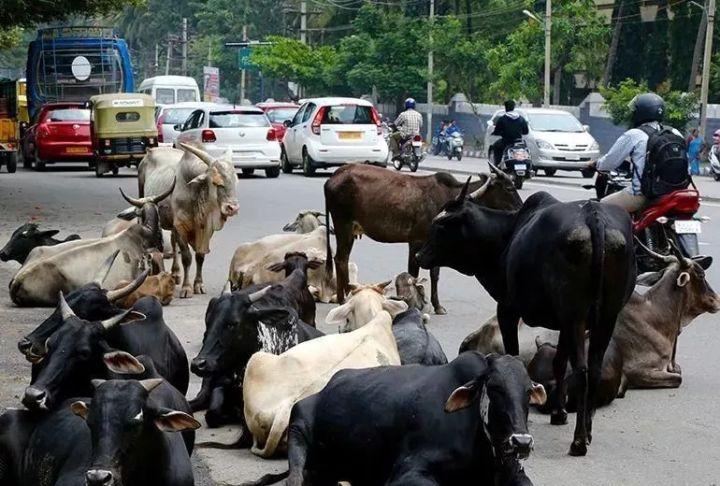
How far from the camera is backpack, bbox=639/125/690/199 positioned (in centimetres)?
1116

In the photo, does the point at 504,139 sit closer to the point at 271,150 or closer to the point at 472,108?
the point at 271,150

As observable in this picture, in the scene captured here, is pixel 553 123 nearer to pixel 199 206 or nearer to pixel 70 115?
pixel 70 115

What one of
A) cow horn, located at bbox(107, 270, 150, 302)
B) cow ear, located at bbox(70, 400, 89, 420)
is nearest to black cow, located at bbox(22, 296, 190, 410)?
cow horn, located at bbox(107, 270, 150, 302)

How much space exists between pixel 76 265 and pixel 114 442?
744 centimetres

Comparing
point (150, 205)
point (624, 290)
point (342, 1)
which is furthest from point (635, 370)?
point (342, 1)

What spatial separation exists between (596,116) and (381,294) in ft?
126

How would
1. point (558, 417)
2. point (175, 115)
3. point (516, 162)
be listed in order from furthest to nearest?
point (175, 115) < point (516, 162) < point (558, 417)

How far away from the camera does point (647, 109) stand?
11141 millimetres

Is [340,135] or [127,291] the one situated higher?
[127,291]

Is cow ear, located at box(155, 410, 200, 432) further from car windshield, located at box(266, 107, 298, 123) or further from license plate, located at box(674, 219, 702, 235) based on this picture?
car windshield, located at box(266, 107, 298, 123)

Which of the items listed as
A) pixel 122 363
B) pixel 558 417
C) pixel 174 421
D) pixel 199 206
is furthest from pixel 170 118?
pixel 174 421

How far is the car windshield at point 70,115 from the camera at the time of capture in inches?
1359

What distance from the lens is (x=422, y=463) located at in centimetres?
578

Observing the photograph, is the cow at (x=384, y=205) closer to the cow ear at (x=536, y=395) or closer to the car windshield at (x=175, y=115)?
the cow ear at (x=536, y=395)
